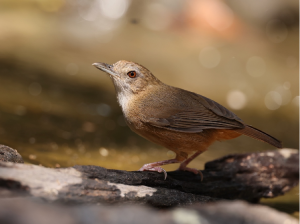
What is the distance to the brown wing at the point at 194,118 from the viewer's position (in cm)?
426

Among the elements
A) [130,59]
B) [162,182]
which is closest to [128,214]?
[162,182]

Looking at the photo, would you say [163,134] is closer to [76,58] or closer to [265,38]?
[76,58]

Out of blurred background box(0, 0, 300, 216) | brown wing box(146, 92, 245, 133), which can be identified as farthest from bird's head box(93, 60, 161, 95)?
blurred background box(0, 0, 300, 216)

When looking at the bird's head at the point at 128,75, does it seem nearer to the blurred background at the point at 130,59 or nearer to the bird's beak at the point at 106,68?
the bird's beak at the point at 106,68

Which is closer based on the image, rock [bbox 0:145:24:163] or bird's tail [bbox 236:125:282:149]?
rock [bbox 0:145:24:163]

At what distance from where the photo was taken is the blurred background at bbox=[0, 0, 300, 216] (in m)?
5.56

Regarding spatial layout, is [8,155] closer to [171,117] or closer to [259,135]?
[171,117]

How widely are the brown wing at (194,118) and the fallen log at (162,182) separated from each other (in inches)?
23.1

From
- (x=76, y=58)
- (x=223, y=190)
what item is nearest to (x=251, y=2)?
(x=76, y=58)

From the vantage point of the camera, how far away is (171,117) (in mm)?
4383

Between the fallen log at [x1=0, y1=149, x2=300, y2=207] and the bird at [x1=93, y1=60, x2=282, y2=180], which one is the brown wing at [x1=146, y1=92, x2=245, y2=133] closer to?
the bird at [x1=93, y1=60, x2=282, y2=180]

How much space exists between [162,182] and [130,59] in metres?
5.91

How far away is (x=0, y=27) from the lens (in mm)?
9828

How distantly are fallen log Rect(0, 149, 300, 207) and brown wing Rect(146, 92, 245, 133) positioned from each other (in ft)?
1.93
